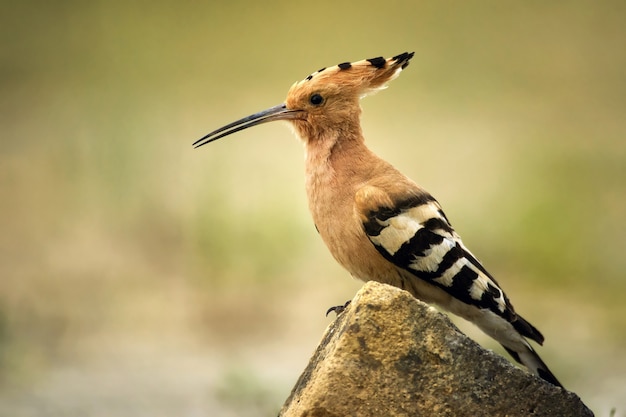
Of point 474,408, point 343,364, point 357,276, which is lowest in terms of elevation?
point 474,408

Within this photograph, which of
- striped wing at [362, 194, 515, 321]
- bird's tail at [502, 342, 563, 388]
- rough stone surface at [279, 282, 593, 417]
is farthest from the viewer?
bird's tail at [502, 342, 563, 388]

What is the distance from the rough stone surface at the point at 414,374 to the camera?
1591 millimetres

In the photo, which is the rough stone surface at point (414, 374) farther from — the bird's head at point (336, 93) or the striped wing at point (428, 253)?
the bird's head at point (336, 93)

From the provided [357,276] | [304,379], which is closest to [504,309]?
Answer: [357,276]

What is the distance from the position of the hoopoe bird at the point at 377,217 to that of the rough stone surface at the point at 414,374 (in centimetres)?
29

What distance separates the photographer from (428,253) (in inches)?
73.9

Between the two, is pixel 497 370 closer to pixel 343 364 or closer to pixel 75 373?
pixel 343 364

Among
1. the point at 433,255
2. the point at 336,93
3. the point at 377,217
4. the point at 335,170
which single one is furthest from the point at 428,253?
the point at 336,93

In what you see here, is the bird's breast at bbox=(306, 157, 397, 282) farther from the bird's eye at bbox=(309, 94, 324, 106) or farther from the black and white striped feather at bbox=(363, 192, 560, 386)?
the bird's eye at bbox=(309, 94, 324, 106)

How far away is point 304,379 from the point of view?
5.73 ft

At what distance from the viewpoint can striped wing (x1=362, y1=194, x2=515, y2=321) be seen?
188cm

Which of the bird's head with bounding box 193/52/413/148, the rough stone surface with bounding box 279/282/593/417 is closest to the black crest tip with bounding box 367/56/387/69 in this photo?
the bird's head with bounding box 193/52/413/148

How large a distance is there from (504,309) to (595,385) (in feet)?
4.55

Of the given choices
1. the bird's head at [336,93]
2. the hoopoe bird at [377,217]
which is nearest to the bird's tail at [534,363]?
the hoopoe bird at [377,217]
